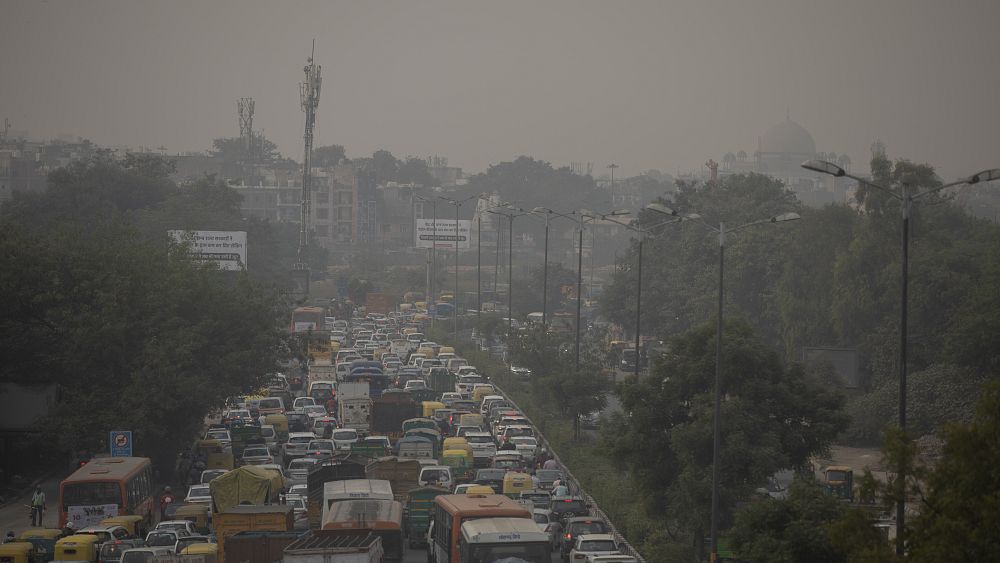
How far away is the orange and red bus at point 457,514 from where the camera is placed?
959 inches

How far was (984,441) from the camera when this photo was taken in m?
14.4

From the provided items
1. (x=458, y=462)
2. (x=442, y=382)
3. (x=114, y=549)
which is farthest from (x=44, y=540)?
(x=442, y=382)

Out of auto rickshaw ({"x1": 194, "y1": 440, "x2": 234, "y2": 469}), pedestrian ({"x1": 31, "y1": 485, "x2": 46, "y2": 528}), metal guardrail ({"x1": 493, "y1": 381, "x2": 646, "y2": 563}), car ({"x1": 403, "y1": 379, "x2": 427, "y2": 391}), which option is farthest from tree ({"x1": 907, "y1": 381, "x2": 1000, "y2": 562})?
car ({"x1": 403, "y1": 379, "x2": 427, "y2": 391})

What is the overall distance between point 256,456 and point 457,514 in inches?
671

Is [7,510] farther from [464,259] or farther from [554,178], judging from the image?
[554,178]

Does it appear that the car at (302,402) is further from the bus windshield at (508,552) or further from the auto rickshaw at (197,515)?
the bus windshield at (508,552)

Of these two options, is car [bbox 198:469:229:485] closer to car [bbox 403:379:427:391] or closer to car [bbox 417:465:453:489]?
car [bbox 417:465:453:489]

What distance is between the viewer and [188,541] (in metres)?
26.6

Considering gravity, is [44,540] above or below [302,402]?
below

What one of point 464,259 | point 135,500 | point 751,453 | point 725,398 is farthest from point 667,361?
point 464,259

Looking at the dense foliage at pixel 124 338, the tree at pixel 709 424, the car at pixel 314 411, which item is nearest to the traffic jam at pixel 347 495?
the car at pixel 314 411

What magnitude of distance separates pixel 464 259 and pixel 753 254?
8518 centimetres

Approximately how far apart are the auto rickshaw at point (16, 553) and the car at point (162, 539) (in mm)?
2212

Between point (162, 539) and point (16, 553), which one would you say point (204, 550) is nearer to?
point (162, 539)
